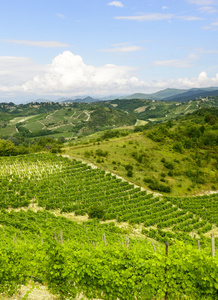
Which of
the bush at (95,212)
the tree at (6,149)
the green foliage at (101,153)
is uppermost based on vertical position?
the tree at (6,149)

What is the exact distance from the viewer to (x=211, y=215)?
118 ft

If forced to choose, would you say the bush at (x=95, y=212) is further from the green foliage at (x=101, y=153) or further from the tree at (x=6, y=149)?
the tree at (x=6, y=149)

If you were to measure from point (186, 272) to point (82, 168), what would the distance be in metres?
37.4

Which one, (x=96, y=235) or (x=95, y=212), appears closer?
(x=96, y=235)

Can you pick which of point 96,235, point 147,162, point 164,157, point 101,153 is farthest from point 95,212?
point 164,157

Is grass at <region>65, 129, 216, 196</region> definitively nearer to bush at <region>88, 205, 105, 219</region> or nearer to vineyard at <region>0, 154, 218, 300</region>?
vineyard at <region>0, 154, 218, 300</region>

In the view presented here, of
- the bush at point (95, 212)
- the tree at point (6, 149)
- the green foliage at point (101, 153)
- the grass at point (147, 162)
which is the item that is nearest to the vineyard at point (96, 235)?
the bush at point (95, 212)

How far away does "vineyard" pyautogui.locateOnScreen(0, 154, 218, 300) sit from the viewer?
28.0ft

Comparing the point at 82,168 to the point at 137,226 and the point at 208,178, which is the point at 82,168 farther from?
the point at 208,178

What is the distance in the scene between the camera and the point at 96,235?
2278cm

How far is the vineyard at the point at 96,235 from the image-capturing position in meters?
8.55

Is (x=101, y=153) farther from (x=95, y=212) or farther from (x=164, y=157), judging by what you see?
(x=95, y=212)

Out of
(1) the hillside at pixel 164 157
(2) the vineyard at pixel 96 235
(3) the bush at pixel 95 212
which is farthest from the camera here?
(1) the hillside at pixel 164 157

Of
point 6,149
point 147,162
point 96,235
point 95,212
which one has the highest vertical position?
point 6,149
